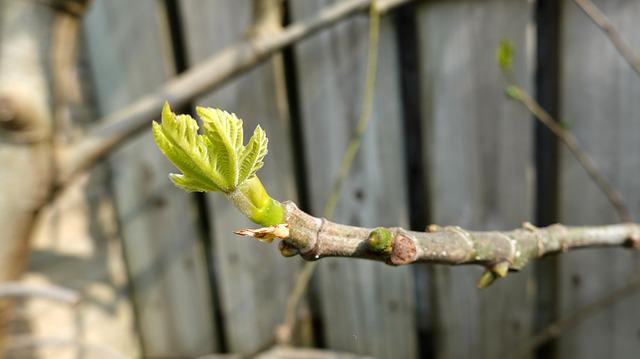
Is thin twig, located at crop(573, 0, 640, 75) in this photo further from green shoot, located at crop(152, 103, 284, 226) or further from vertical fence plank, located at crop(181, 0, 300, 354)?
green shoot, located at crop(152, 103, 284, 226)

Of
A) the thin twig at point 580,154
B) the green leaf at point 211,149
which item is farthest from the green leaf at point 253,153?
the thin twig at point 580,154

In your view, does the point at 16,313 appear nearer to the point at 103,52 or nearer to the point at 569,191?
the point at 103,52

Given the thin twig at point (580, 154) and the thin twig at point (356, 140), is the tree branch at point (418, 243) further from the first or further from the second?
the thin twig at point (356, 140)

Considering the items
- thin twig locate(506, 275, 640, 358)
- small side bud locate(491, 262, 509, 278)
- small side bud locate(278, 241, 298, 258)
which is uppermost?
small side bud locate(278, 241, 298, 258)

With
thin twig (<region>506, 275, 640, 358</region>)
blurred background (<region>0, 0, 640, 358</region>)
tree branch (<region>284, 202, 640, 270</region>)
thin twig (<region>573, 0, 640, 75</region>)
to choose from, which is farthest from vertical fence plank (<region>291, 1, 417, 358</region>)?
tree branch (<region>284, 202, 640, 270</region>)

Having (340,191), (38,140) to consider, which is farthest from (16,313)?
(340,191)

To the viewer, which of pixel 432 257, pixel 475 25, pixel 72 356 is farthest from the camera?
pixel 72 356
